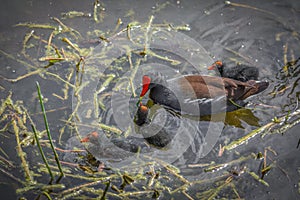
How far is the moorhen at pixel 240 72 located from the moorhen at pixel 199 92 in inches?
4.8

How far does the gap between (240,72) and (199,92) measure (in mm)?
592

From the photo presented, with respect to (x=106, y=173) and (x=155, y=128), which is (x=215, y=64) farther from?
(x=106, y=173)

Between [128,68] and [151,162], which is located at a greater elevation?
[128,68]

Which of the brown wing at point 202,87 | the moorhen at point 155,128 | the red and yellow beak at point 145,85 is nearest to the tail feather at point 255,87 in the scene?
the brown wing at point 202,87

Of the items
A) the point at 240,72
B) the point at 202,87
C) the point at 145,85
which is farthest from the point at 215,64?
the point at 145,85

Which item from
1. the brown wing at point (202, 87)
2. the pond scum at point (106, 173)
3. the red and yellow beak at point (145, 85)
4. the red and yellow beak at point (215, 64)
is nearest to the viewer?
the pond scum at point (106, 173)

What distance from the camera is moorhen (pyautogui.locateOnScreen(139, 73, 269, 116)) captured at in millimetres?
4879

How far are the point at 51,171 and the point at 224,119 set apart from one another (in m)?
2.09

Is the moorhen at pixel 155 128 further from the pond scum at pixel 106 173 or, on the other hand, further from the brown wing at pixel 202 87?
the brown wing at pixel 202 87

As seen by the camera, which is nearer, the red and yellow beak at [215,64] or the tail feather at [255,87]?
the tail feather at [255,87]

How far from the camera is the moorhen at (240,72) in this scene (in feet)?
16.6

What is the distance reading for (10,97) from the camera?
4910 millimetres

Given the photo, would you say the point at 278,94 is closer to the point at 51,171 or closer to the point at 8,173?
the point at 51,171

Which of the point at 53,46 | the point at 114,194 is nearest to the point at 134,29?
the point at 53,46
